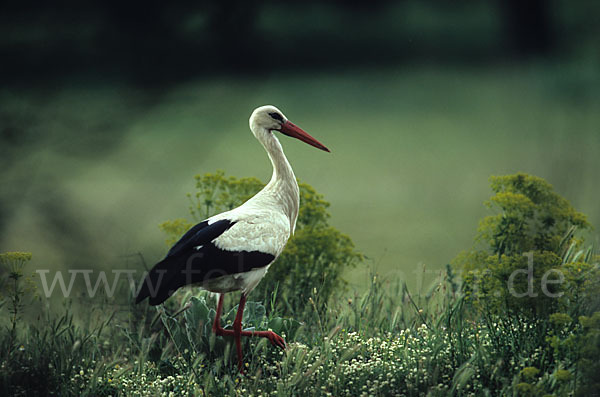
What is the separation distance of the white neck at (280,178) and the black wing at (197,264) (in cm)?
33

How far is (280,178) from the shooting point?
9.73 feet

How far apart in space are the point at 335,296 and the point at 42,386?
1.62m

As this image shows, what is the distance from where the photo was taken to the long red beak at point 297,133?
2996 millimetres

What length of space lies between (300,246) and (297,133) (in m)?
0.68

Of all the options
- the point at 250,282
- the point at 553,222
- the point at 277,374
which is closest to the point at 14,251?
the point at 250,282

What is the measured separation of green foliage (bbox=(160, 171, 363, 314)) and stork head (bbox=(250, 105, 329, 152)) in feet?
1.45

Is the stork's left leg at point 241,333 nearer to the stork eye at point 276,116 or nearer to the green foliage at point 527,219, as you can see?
the stork eye at point 276,116

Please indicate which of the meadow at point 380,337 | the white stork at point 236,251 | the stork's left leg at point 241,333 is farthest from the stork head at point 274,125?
the stork's left leg at point 241,333

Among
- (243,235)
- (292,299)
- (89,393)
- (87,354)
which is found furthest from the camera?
(292,299)

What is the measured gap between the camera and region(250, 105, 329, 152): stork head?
2941mm

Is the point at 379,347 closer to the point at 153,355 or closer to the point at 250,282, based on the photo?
the point at 250,282

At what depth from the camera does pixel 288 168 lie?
2.98 meters

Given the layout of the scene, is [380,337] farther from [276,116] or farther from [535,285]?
[276,116]

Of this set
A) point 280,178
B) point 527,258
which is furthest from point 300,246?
point 527,258
